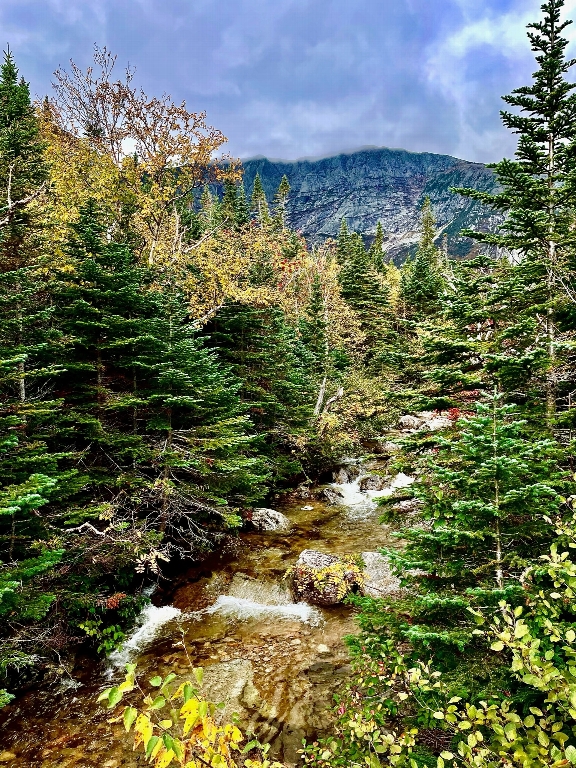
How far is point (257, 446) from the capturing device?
A: 18344mm

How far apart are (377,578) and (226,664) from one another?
15.0 ft

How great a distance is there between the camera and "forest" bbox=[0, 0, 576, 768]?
368 centimetres

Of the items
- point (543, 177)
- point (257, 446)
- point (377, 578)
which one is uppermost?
point (543, 177)

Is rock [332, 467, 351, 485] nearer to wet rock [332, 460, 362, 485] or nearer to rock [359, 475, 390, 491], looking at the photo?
wet rock [332, 460, 362, 485]

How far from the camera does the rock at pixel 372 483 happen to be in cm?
2134

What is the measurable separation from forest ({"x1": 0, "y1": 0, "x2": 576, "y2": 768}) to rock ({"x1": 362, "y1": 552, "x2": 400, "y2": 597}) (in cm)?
113

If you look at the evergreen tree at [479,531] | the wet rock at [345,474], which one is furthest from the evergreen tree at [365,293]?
the evergreen tree at [479,531]

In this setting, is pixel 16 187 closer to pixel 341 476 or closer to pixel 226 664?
pixel 226 664

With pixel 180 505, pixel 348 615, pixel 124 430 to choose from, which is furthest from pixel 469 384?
pixel 124 430

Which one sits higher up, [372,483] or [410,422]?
[410,422]

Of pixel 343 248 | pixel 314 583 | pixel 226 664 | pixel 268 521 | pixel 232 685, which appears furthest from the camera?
pixel 343 248

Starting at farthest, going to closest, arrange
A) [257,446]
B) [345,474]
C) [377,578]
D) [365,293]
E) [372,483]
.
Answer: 1. [365,293]
2. [345,474]
3. [372,483]
4. [257,446]
5. [377,578]

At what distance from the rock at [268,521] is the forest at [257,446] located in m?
0.95

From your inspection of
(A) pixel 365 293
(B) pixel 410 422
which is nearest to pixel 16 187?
(B) pixel 410 422
